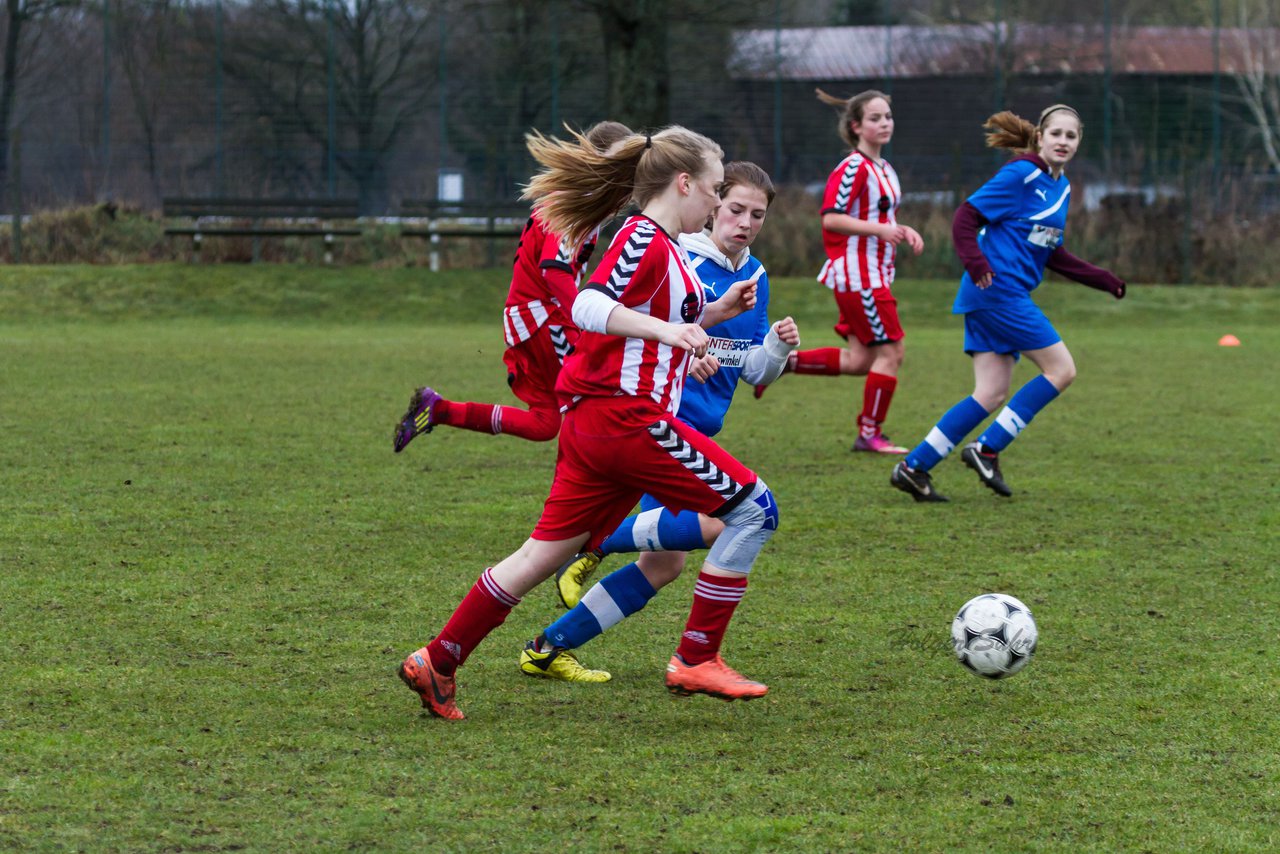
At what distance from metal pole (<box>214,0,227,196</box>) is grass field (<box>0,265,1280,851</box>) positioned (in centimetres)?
1557

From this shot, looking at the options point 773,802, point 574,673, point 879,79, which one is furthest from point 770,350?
point 879,79

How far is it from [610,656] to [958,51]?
26799 millimetres

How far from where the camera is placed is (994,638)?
164 inches

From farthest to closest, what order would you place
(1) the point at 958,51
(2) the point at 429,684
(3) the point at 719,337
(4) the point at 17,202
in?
(1) the point at 958,51 < (4) the point at 17,202 < (3) the point at 719,337 < (2) the point at 429,684

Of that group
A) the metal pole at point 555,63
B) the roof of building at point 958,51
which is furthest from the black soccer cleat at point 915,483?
the roof of building at point 958,51

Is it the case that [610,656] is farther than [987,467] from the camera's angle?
No

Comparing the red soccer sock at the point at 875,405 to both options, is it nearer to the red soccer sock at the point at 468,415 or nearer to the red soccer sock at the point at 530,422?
the red soccer sock at the point at 530,422

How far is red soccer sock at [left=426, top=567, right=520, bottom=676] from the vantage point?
3832 mm

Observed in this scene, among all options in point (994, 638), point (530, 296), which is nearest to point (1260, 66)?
point (530, 296)

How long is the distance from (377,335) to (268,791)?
14082 mm

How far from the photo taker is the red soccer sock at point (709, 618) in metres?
3.98

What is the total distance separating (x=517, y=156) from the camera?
82.9 feet

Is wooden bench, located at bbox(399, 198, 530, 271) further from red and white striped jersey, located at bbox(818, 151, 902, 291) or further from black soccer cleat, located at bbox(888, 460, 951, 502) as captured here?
black soccer cleat, located at bbox(888, 460, 951, 502)

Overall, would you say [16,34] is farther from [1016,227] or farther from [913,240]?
[1016,227]
